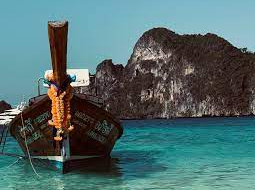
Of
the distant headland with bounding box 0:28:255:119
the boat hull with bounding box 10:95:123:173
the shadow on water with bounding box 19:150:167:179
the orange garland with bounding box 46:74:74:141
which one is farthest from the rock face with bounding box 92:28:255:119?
the orange garland with bounding box 46:74:74:141

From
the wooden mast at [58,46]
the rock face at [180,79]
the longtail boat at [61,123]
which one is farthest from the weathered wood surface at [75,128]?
the rock face at [180,79]

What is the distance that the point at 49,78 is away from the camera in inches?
441

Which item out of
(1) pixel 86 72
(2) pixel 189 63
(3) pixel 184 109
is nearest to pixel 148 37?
(2) pixel 189 63

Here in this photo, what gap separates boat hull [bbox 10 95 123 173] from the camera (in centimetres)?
1238

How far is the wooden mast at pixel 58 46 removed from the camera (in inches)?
389

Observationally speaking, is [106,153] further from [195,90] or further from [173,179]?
[195,90]

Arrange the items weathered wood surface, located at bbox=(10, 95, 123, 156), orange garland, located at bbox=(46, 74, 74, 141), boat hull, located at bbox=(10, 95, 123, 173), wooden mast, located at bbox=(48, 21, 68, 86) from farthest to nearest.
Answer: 1. weathered wood surface, located at bbox=(10, 95, 123, 156)
2. boat hull, located at bbox=(10, 95, 123, 173)
3. orange garland, located at bbox=(46, 74, 74, 141)
4. wooden mast, located at bbox=(48, 21, 68, 86)

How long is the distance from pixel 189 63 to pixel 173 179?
14345 cm

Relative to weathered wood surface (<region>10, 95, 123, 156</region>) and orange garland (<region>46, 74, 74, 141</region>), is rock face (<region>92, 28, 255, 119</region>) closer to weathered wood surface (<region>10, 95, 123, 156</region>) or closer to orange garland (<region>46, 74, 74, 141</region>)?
weathered wood surface (<region>10, 95, 123, 156</region>)

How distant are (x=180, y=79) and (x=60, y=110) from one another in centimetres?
14241

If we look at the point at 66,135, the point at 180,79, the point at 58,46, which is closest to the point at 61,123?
the point at 66,135

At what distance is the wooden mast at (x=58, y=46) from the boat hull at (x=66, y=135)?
140 centimetres

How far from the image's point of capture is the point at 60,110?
37.0ft

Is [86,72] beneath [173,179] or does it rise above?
above
